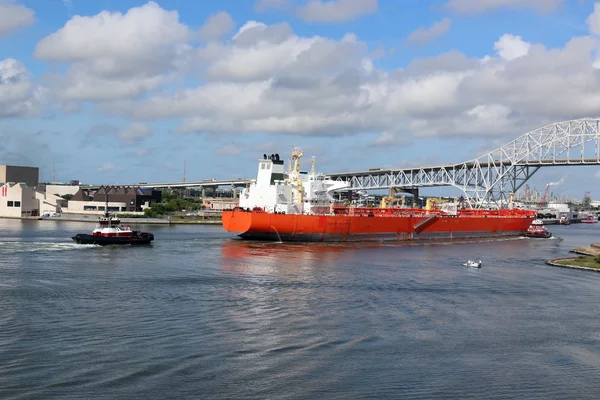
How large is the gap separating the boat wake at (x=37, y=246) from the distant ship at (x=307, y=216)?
13232mm

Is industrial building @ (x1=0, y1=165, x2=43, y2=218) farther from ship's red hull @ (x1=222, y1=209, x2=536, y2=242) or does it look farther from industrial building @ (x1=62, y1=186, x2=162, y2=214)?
ship's red hull @ (x1=222, y1=209, x2=536, y2=242)

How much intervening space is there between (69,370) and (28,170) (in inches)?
5323

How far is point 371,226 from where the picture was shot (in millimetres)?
63094

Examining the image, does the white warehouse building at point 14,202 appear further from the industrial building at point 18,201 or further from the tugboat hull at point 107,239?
the tugboat hull at point 107,239

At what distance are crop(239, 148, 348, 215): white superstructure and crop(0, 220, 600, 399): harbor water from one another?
18225mm

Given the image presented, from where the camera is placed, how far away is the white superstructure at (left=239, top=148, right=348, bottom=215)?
58781mm

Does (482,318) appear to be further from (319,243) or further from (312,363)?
(319,243)

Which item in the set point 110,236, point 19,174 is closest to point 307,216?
point 110,236

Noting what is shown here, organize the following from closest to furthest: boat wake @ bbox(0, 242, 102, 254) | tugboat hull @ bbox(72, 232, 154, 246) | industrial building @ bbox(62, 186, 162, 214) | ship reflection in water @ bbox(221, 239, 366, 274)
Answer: ship reflection in water @ bbox(221, 239, 366, 274) → boat wake @ bbox(0, 242, 102, 254) → tugboat hull @ bbox(72, 232, 154, 246) → industrial building @ bbox(62, 186, 162, 214)

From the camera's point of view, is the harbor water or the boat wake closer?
the harbor water

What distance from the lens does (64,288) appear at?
29234 millimetres

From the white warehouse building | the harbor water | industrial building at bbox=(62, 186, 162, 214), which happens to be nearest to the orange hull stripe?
the harbor water

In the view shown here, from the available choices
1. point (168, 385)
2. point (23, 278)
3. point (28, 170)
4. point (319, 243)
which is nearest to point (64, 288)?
point (23, 278)

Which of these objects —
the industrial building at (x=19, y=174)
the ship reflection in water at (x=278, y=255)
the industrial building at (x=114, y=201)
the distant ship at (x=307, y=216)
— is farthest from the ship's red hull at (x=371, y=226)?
the industrial building at (x=19, y=174)
